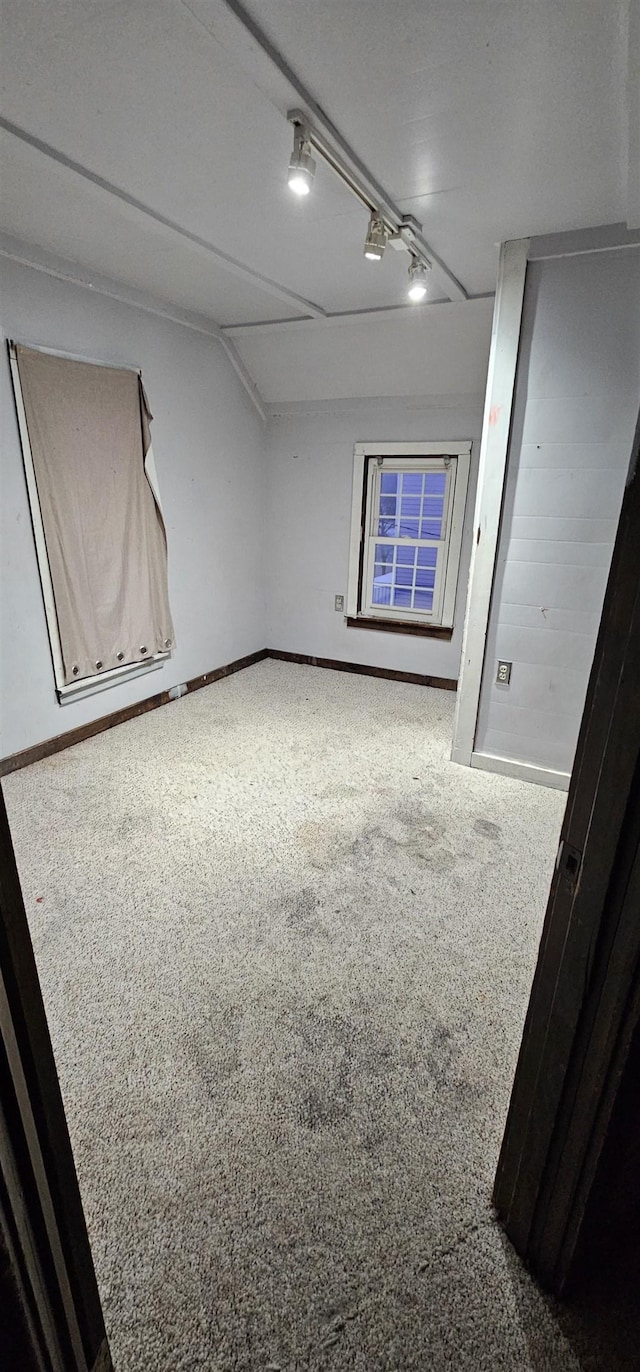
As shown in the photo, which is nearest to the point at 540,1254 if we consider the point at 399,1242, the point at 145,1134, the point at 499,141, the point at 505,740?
the point at 399,1242

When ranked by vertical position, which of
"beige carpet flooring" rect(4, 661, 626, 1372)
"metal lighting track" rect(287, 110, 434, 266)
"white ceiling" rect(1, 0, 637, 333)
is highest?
"white ceiling" rect(1, 0, 637, 333)

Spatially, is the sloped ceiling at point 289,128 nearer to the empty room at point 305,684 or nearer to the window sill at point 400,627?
the empty room at point 305,684

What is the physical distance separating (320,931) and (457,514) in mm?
2799

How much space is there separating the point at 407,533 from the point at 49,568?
2350 millimetres

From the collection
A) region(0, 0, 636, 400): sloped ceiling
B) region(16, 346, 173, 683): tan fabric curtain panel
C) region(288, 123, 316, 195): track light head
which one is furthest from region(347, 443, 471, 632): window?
region(288, 123, 316, 195): track light head

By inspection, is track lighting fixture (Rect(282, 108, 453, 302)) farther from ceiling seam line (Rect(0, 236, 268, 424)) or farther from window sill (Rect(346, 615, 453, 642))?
window sill (Rect(346, 615, 453, 642))

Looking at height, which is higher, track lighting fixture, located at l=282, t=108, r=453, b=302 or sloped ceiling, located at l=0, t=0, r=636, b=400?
sloped ceiling, located at l=0, t=0, r=636, b=400

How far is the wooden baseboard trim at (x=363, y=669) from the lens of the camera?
13.1 ft

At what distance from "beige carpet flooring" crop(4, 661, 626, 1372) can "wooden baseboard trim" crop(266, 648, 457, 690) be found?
1309mm

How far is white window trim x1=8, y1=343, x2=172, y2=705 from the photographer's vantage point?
95.3 inches

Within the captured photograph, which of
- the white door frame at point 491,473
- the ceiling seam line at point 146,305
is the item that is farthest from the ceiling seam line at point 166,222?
the white door frame at point 491,473

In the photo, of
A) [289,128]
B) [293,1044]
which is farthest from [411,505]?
[293,1044]

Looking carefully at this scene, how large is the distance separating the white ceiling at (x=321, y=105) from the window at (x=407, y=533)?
1.41 metres

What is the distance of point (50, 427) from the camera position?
2529 millimetres
